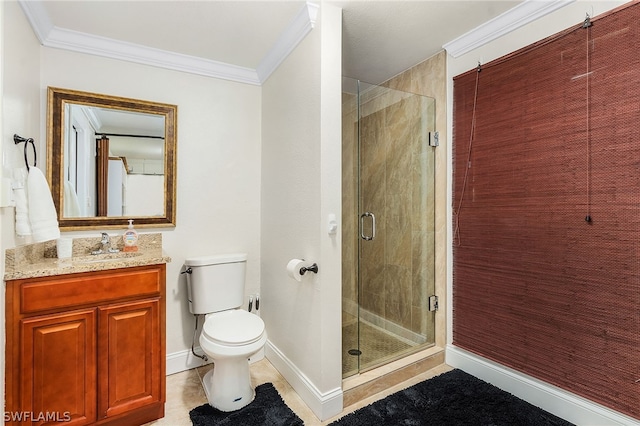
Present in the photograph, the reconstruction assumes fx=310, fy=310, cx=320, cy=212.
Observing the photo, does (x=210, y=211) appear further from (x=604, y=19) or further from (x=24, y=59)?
(x=604, y=19)

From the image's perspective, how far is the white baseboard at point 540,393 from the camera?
61.8 inches

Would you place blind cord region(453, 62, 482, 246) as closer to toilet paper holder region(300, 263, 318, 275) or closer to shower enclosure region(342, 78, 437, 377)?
shower enclosure region(342, 78, 437, 377)

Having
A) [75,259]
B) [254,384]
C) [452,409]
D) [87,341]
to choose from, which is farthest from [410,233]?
[75,259]

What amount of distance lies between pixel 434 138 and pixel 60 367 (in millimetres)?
2715

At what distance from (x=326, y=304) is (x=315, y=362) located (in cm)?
37

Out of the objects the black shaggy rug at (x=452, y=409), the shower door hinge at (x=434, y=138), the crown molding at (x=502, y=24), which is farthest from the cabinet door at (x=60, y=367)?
the crown molding at (x=502, y=24)

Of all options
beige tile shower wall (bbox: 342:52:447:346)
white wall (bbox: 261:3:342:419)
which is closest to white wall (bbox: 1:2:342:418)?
white wall (bbox: 261:3:342:419)

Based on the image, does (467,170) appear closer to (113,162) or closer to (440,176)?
(440,176)

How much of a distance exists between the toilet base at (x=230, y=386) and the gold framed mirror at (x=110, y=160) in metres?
1.11

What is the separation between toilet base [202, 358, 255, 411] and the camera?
1.84 metres

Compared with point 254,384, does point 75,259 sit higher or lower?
higher

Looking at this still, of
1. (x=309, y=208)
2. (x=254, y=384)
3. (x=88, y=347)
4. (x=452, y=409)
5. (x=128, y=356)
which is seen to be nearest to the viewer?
(x=88, y=347)

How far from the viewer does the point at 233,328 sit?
6.24ft

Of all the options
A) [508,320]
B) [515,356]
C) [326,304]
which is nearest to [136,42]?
[326,304]
